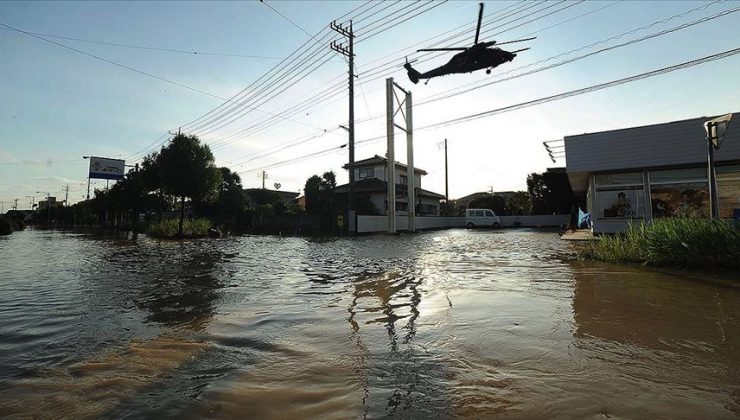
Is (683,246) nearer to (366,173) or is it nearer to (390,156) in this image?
(390,156)

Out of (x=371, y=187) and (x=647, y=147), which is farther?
(x=371, y=187)

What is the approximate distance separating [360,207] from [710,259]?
90.3 ft

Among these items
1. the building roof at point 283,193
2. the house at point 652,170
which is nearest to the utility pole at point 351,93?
the house at point 652,170

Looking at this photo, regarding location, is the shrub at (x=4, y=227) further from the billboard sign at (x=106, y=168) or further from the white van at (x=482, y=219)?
the white van at (x=482, y=219)

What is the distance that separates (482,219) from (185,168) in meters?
25.8

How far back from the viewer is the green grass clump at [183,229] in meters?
25.0

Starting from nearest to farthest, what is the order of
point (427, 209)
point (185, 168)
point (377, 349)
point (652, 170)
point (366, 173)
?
1. point (377, 349)
2. point (652, 170)
3. point (185, 168)
4. point (366, 173)
5. point (427, 209)

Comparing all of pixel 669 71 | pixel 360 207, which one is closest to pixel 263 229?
pixel 360 207

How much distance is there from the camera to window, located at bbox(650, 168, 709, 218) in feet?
→ 50.5

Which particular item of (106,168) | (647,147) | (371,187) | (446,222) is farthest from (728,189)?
(106,168)

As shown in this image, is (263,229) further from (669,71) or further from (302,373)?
(302,373)

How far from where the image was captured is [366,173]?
42625 mm

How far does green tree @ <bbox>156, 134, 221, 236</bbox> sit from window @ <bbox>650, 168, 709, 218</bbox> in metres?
24.7

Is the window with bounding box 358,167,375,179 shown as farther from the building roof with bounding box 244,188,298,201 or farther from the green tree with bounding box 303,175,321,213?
the building roof with bounding box 244,188,298,201
